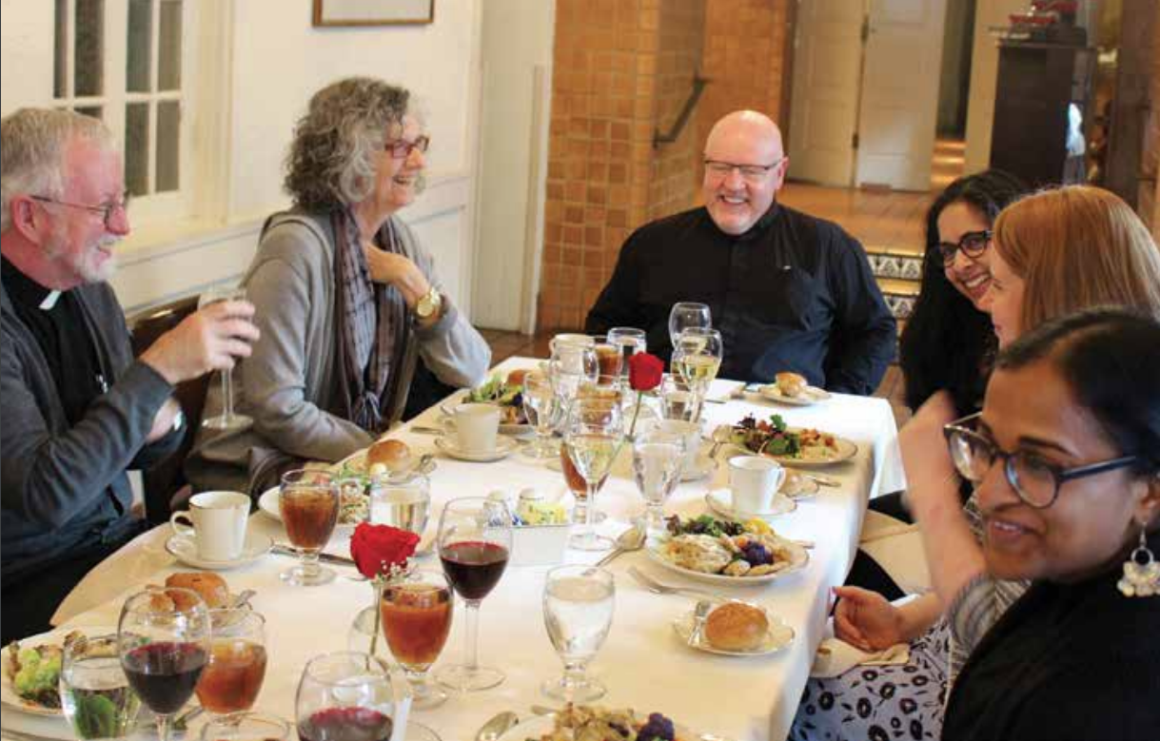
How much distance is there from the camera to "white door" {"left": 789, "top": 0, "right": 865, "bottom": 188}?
11688mm

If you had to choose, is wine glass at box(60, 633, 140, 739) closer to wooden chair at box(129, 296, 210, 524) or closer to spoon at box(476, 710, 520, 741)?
spoon at box(476, 710, 520, 741)

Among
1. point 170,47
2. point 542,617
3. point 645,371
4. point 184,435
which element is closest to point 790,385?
point 645,371

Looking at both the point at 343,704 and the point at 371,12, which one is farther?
the point at 371,12

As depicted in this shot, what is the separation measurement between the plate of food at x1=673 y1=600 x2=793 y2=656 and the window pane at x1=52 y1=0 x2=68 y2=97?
2335 mm

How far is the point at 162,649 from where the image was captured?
59.9 inches

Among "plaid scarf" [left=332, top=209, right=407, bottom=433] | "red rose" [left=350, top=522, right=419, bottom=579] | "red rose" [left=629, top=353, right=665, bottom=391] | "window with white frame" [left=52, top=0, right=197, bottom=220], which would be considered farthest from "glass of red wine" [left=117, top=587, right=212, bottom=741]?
"window with white frame" [left=52, top=0, right=197, bottom=220]

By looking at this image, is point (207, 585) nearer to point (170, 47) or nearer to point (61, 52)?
point (61, 52)

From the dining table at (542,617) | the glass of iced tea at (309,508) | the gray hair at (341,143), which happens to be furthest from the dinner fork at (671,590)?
the gray hair at (341,143)

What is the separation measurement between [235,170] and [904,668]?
2.57m

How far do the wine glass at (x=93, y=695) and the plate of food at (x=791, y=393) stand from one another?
2.12 m

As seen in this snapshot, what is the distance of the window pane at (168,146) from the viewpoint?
416 cm

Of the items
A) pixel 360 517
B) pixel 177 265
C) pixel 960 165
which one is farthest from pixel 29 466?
pixel 960 165

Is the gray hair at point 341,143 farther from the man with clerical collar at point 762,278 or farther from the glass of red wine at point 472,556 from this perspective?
the glass of red wine at point 472,556

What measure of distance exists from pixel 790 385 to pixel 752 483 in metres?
0.98
